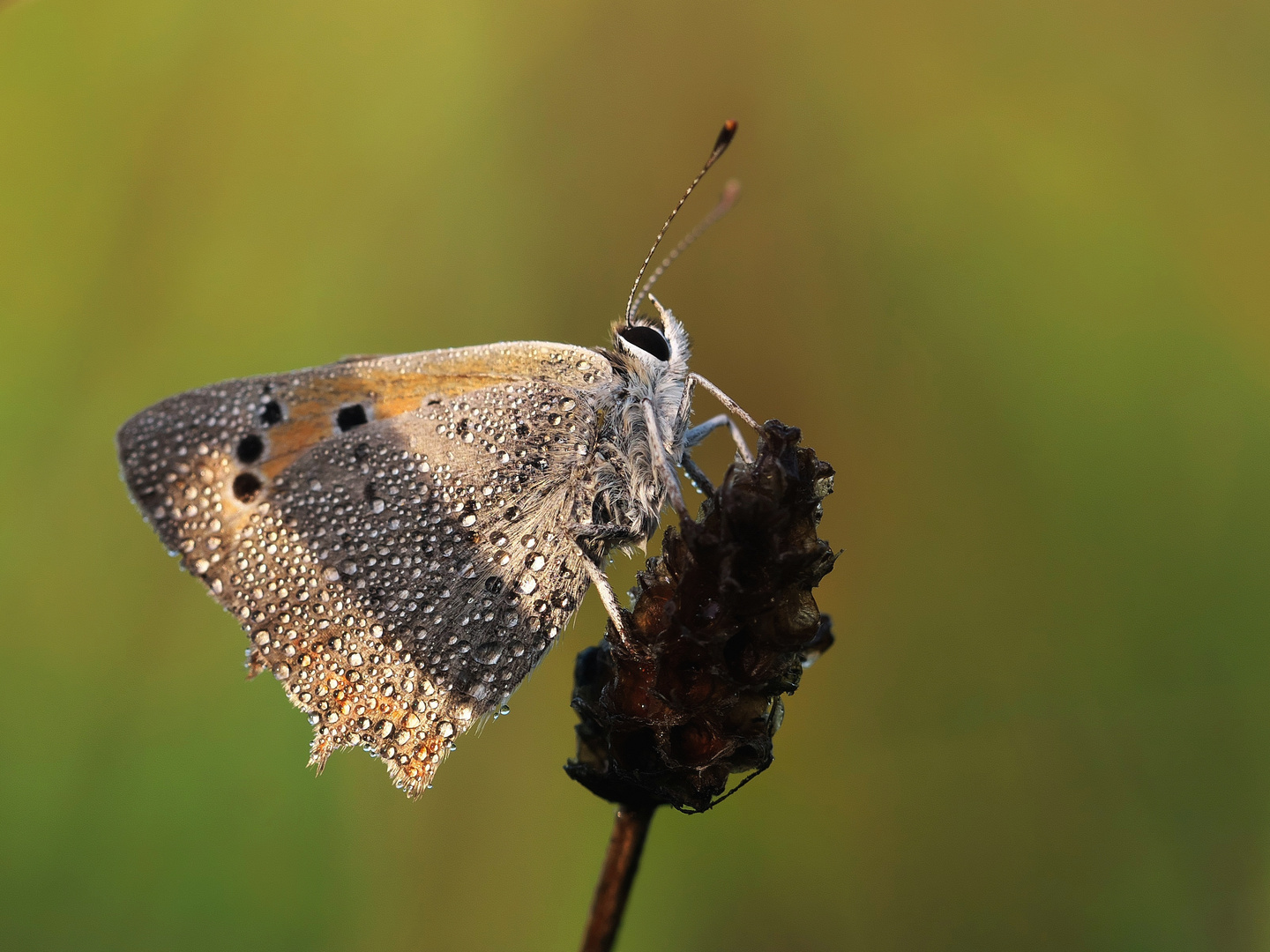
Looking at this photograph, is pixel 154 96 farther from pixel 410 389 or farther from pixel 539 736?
→ pixel 539 736

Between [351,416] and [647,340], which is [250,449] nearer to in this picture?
[351,416]

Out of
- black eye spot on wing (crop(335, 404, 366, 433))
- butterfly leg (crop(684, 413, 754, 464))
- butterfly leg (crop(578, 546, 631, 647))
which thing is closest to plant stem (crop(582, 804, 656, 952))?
butterfly leg (crop(578, 546, 631, 647))

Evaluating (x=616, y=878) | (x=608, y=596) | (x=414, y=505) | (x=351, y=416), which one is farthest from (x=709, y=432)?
(x=616, y=878)

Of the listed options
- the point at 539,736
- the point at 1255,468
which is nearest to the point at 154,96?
the point at 539,736

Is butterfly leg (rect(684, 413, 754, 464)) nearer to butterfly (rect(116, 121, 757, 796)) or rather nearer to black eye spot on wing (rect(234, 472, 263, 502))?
butterfly (rect(116, 121, 757, 796))

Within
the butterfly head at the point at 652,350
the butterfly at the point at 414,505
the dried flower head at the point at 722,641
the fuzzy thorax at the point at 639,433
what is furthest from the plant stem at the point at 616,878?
the butterfly head at the point at 652,350
